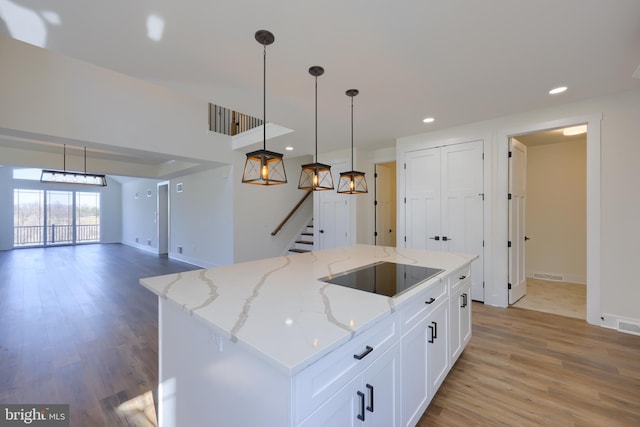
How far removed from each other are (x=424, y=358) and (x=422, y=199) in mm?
3082

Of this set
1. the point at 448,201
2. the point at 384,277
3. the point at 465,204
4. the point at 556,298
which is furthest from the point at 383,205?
the point at 384,277

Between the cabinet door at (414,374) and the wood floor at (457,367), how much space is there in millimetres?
224

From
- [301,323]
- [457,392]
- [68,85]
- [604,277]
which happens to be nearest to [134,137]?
[68,85]

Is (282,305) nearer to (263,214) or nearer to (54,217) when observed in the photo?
(263,214)

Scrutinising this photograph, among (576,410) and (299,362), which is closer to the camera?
(299,362)

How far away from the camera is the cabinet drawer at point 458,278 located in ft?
6.84

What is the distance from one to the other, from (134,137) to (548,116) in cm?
576

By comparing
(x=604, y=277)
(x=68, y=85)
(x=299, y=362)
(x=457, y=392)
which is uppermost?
(x=68, y=85)

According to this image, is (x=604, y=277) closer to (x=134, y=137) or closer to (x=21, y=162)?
(x=134, y=137)

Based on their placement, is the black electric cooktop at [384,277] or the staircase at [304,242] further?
the staircase at [304,242]

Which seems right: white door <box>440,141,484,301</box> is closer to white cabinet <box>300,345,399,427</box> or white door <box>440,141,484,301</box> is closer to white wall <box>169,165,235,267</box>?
white cabinet <box>300,345,399,427</box>

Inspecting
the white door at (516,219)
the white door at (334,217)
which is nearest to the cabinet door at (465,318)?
the white door at (516,219)

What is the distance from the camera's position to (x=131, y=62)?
2281 mm

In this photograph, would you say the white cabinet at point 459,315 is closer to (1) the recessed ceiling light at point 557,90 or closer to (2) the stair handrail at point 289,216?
(1) the recessed ceiling light at point 557,90
